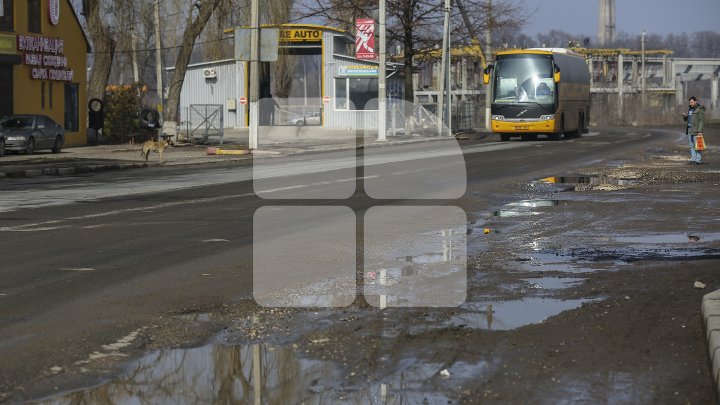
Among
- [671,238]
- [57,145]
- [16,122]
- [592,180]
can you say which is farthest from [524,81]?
[671,238]

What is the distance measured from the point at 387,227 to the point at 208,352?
7640mm

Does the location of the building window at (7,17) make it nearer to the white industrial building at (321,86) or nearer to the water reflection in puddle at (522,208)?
the white industrial building at (321,86)

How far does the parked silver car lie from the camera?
1375 inches

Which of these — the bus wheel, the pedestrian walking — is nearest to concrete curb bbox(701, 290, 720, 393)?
the pedestrian walking

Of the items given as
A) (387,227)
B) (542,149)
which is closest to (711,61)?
(542,149)

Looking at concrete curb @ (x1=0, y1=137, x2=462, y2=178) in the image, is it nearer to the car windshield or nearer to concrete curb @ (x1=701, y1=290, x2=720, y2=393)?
the car windshield

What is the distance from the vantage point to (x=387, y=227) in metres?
14.8

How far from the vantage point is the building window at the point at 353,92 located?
2579 inches

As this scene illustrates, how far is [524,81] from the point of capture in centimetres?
4816

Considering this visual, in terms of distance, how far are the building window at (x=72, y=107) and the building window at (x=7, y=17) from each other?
192 inches

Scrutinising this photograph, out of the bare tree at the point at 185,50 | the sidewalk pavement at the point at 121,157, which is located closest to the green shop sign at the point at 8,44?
the sidewalk pavement at the point at 121,157

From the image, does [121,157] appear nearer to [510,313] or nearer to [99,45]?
[99,45]

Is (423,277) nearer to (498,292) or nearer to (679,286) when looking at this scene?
(498,292)
